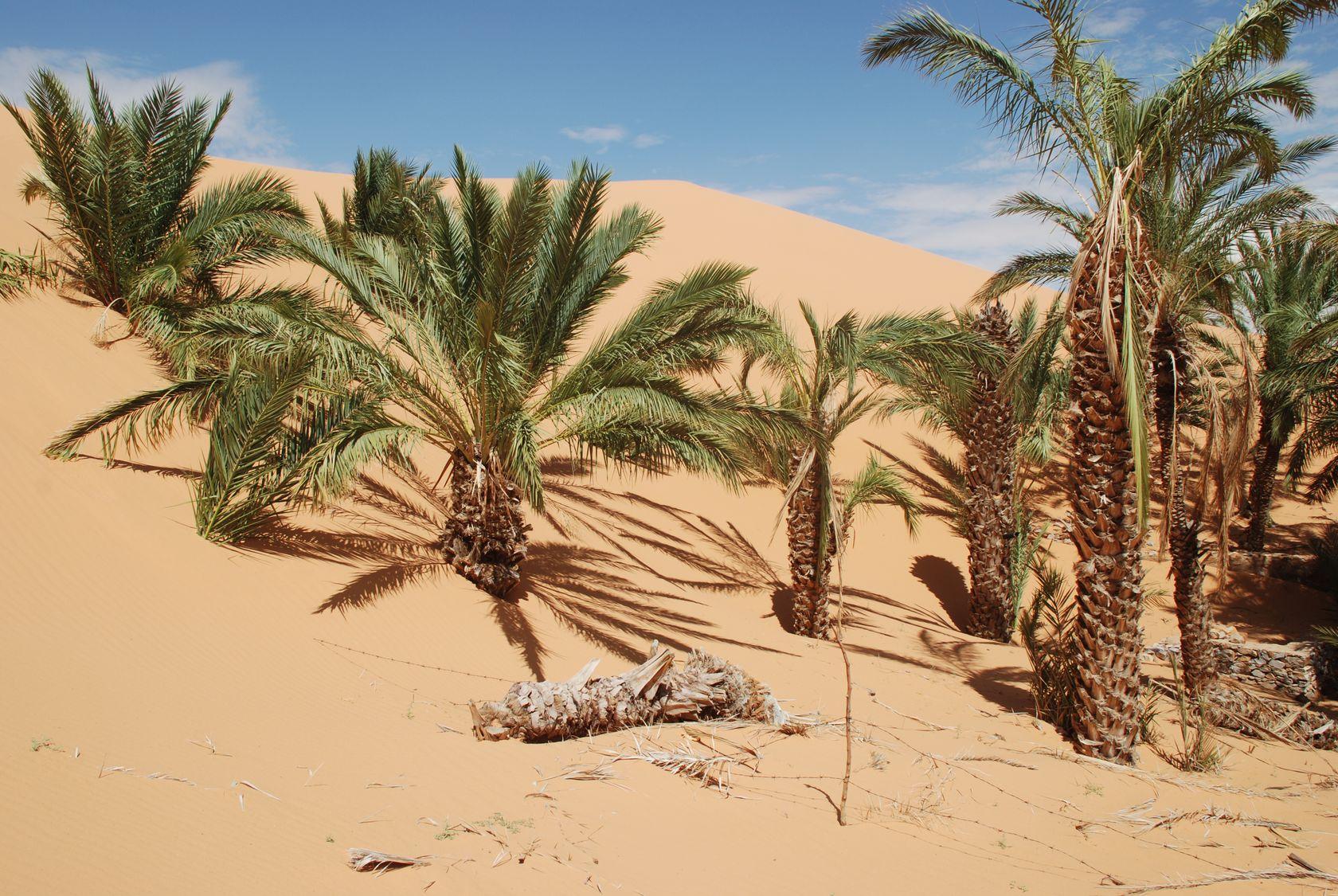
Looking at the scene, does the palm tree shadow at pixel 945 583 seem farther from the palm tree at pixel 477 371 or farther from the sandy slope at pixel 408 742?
the palm tree at pixel 477 371

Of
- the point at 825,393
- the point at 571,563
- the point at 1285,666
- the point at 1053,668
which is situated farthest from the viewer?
the point at 571,563

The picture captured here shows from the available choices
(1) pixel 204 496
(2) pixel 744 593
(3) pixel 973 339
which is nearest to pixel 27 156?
(1) pixel 204 496

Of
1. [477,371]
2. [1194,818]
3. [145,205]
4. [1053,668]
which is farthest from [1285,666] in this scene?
[145,205]

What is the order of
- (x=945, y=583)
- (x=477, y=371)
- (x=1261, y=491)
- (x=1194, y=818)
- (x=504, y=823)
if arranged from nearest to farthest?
(x=504, y=823) < (x=1194, y=818) < (x=477, y=371) < (x=945, y=583) < (x=1261, y=491)

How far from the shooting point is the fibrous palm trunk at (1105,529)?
647 centimetres

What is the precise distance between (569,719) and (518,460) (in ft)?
8.43

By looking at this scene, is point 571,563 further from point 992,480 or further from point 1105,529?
point 1105,529

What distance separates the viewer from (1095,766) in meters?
6.30

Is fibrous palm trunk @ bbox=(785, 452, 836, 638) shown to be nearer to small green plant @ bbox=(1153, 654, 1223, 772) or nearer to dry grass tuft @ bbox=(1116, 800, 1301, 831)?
small green plant @ bbox=(1153, 654, 1223, 772)

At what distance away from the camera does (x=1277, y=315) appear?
1448 centimetres

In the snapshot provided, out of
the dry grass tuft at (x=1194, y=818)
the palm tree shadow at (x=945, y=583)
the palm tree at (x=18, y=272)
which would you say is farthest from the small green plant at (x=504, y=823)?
the palm tree shadow at (x=945, y=583)

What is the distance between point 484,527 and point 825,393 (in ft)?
13.7

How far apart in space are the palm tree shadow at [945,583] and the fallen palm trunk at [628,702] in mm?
8072

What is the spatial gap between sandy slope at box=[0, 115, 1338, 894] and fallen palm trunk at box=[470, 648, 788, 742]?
0.57ft
